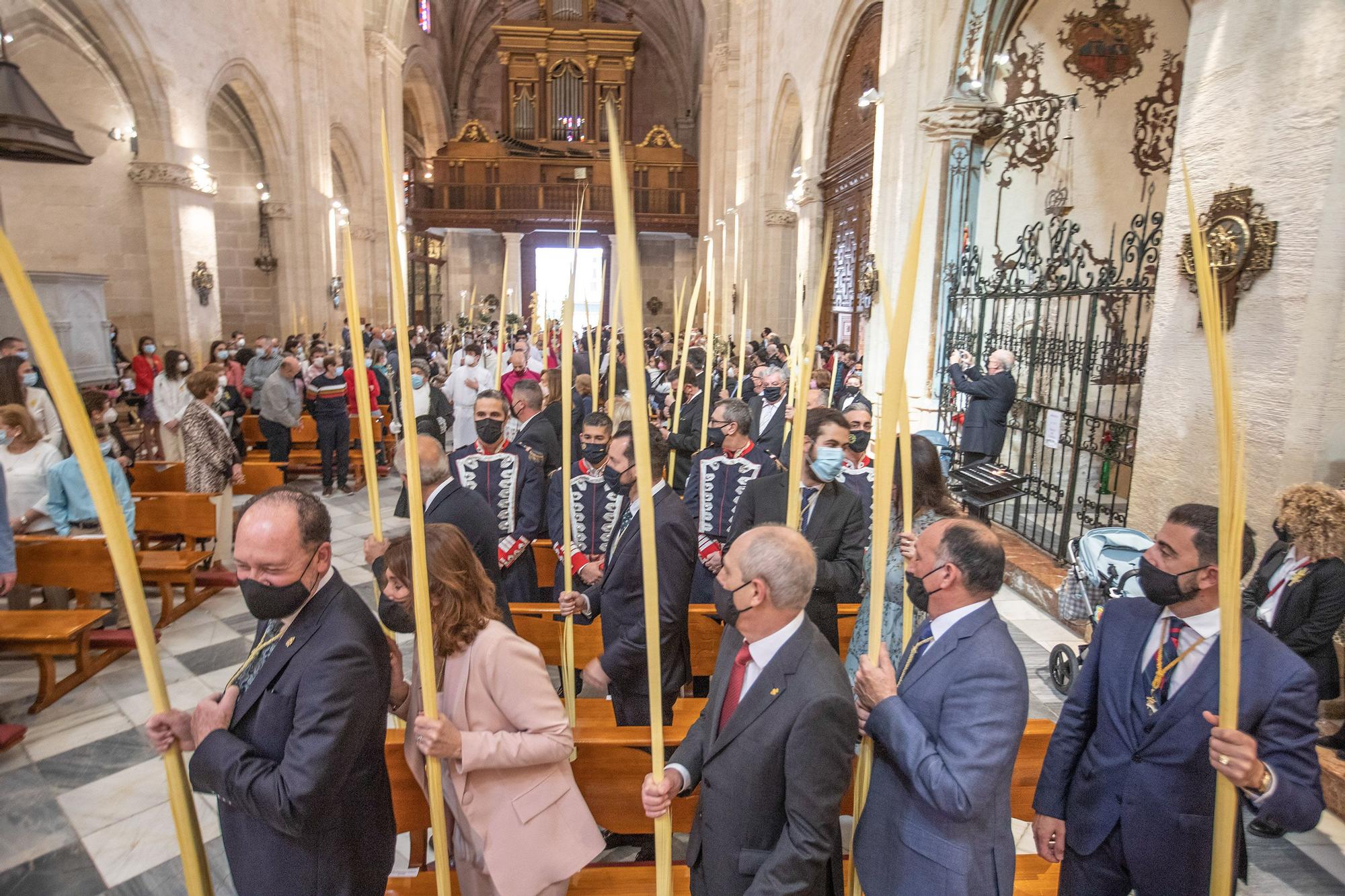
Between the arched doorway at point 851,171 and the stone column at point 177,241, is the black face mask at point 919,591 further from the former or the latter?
the stone column at point 177,241

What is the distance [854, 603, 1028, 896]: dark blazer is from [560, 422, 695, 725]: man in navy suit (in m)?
0.96

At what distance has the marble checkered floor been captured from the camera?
259cm

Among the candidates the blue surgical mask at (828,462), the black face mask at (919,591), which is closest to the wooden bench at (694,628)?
the blue surgical mask at (828,462)

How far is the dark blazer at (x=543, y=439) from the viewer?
4.80 m

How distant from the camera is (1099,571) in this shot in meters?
3.20

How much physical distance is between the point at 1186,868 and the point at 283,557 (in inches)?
82.4

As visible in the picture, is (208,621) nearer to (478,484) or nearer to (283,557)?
(478,484)

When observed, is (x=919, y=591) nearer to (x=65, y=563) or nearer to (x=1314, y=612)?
(x=1314, y=612)

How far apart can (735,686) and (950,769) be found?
1.54 feet

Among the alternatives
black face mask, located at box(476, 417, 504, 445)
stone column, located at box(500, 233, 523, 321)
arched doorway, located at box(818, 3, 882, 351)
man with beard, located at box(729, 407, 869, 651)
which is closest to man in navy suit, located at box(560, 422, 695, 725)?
man with beard, located at box(729, 407, 869, 651)

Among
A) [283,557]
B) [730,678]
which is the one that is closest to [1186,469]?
[730,678]

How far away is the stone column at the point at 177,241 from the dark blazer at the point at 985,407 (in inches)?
416

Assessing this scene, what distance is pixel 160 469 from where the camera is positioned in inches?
241

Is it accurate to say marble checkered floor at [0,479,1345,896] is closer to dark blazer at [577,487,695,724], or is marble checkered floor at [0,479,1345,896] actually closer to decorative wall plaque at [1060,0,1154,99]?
dark blazer at [577,487,695,724]
